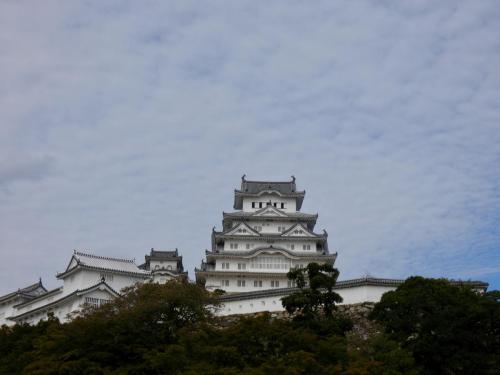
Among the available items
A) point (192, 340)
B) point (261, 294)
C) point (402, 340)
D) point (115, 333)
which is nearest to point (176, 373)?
point (192, 340)

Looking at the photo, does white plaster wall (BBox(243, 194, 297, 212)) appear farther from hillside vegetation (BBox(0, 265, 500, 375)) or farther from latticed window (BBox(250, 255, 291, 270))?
hillside vegetation (BBox(0, 265, 500, 375))

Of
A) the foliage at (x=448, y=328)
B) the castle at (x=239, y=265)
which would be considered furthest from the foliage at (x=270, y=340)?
the castle at (x=239, y=265)

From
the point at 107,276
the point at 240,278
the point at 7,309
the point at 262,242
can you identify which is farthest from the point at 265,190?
the point at 7,309

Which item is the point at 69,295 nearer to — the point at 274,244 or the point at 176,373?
the point at 274,244

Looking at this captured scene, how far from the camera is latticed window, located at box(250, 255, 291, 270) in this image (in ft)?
157

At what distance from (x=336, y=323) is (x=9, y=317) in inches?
1203

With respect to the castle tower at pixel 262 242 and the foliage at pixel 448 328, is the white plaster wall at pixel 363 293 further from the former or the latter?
the castle tower at pixel 262 242

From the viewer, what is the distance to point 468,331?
24.6 meters

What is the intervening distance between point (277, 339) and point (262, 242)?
26.6 meters

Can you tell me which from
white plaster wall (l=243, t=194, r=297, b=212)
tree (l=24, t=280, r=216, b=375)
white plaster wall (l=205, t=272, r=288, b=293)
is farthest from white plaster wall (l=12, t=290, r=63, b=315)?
tree (l=24, t=280, r=216, b=375)

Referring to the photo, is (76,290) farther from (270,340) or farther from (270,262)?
(270,340)

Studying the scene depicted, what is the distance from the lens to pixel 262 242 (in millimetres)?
50375

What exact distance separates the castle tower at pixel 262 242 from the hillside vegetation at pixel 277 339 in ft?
61.9

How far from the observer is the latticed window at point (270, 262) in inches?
1886
